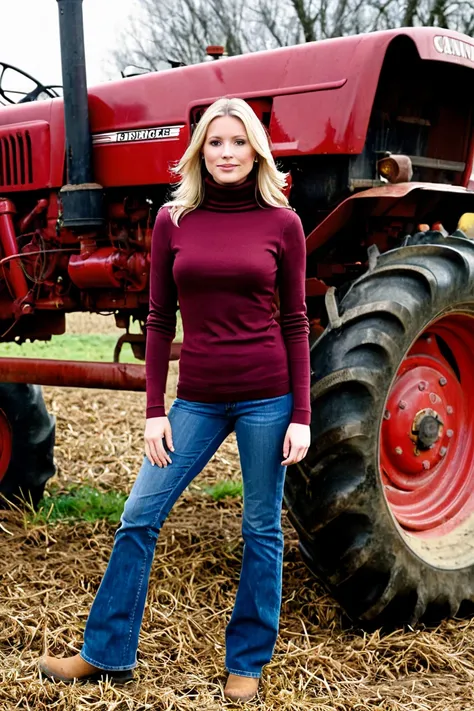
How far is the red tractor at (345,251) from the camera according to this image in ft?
9.72

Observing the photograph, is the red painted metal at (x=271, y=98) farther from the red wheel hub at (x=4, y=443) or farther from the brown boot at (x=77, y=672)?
the brown boot at (x=77, y=672)

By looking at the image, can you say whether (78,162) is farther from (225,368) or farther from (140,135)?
(225,368)

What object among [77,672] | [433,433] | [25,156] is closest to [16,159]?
[25,156]

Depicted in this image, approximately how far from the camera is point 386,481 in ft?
10.9

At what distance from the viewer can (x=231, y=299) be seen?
2459 mm

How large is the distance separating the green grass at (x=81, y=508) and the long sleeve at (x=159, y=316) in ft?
5.99

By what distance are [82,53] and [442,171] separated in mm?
1639

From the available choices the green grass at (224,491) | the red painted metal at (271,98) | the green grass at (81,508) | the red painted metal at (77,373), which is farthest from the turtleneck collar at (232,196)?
the green grass at (224,491)

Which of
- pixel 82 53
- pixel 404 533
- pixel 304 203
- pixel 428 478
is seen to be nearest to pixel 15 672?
pixel 404 533

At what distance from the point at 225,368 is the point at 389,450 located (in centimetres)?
102

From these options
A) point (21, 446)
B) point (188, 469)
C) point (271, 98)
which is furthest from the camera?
point (21, 446)

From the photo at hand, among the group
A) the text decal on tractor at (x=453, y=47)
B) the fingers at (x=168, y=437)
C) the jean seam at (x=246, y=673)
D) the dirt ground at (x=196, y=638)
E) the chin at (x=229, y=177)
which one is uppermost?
the text decal on tractor at (x=453, y=47)

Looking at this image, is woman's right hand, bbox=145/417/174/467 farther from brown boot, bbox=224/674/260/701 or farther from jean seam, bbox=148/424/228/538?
brown boot, bbox=224/674/260/701

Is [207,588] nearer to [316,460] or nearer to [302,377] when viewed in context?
[316,460]
